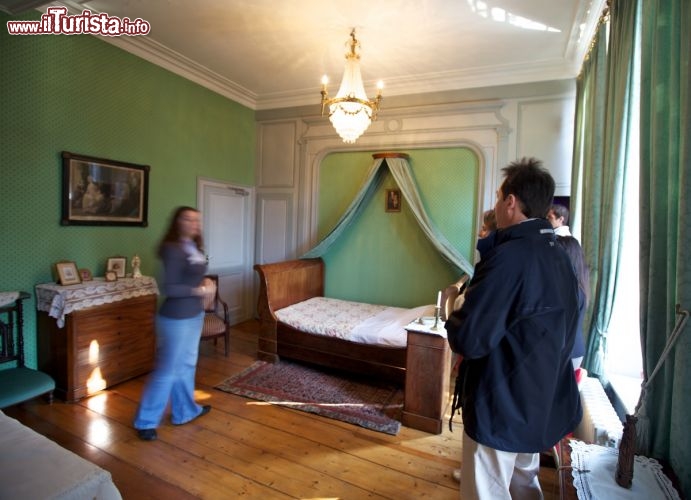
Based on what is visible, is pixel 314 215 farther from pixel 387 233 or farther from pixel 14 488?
pixel 14 488

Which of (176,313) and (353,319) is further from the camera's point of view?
(353,319)

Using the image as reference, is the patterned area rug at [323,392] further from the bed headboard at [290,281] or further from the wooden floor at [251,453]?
the bed headboard at [290,281]

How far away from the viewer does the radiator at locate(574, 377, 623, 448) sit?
170cm

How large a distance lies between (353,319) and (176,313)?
1.81 meters

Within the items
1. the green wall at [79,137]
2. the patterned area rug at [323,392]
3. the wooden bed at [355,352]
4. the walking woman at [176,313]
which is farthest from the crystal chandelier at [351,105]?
the patterned area rug at [323,392]

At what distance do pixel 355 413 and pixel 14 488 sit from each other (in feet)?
6.90

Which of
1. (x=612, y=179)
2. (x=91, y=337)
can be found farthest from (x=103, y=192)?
(x=612, y=179)

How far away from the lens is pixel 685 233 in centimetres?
117

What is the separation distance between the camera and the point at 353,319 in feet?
12.1

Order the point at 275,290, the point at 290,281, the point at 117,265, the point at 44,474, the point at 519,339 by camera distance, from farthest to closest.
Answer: the point at 290,281
the point at 275,290
the point at 117,265
the point at 519,339
the point at 44,474

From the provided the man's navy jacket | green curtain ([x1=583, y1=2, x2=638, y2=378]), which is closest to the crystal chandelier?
green curtain ([x1=583, y1=2, x2=638, y2=378])

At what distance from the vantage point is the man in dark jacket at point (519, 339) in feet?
4.02

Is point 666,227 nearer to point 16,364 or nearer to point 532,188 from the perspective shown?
point 532,188

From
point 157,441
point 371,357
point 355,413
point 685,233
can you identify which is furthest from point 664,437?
point 157,441
